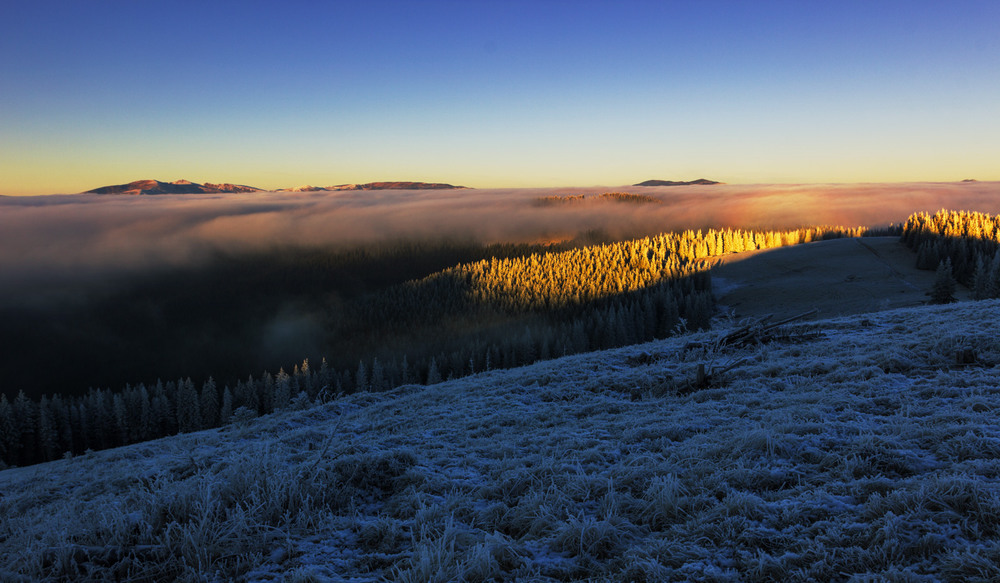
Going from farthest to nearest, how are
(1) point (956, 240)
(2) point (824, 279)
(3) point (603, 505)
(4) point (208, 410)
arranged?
(2) point (824, 279), (1) point (956, 240), (4) point (208, 410), (3) point (603, 505)

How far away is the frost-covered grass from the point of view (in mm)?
4078

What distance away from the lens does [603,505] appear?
5164 mm

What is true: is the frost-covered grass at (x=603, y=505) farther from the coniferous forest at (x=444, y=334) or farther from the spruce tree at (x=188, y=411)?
the spruce tree at (x=188, y=411)

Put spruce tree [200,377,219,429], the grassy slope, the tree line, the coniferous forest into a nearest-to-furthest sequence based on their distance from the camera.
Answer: the coniferous forest < the grassy slope < spruce tree [200,377,219,429] < the tree line

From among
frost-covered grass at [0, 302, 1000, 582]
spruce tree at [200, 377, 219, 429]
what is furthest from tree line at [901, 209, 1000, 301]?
spruce tree at [200, 377, 219, 429]

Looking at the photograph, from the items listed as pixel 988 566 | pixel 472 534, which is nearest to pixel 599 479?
pixel 472 534

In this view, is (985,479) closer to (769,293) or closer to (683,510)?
(683,510)

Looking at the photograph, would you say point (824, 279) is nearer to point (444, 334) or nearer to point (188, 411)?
point (444, 334)

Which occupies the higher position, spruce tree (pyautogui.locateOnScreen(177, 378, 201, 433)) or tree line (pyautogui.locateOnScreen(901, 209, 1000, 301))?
tree line (pyautogui.locateOnScreen(901, 209, 1000, 301))

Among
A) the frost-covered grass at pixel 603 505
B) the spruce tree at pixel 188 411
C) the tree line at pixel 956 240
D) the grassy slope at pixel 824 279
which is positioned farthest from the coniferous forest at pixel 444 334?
the tree line at pixel 956 240

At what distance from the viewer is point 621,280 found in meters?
136

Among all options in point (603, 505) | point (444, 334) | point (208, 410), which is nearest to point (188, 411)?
point (208, 410)

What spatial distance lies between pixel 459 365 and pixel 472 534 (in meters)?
96.3

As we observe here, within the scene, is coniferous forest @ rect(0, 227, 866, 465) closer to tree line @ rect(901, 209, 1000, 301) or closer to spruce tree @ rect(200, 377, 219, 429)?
spruce tree @ rect(200, 377, 219, 429)
